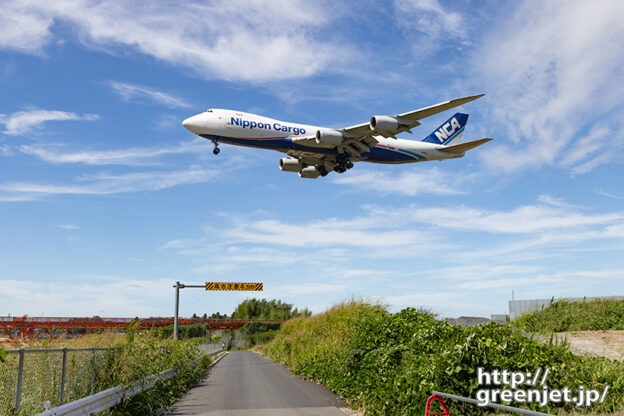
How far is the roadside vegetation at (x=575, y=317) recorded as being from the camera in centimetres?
2025

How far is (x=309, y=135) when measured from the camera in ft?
102

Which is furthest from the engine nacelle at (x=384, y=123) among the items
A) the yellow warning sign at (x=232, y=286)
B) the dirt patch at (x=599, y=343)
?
the yellow warning sign at (x=232, y=286)

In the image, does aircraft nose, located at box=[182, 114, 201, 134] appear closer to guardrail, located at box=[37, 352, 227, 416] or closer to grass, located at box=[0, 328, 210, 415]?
grass, located at box=[0, 328, 210, 415]

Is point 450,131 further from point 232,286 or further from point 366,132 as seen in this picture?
point 232,286

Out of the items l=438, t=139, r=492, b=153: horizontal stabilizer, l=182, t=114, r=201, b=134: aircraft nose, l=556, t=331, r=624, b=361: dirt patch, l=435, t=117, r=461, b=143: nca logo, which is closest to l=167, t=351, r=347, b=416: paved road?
l=556, t=331, r=624, b=361: dirt patch

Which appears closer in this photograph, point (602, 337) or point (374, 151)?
point (602, 337)

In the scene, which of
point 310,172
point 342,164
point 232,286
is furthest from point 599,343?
point 232,286

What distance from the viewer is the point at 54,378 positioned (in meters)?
8.88

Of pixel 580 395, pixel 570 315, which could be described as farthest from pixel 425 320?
pixel 570 315

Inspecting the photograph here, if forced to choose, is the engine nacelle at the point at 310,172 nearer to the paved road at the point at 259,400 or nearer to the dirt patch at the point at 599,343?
the paved road at the point at 259,400

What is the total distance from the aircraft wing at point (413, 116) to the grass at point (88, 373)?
18.5 m

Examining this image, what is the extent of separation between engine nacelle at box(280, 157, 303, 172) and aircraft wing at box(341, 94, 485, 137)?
514 centimetres

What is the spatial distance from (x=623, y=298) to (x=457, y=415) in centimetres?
2137

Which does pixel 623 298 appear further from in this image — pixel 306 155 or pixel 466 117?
pixel 466 117
